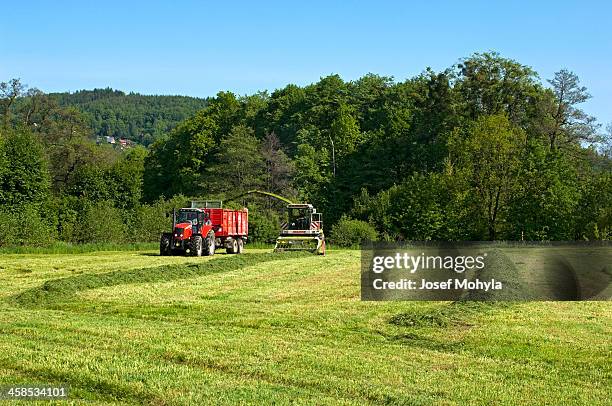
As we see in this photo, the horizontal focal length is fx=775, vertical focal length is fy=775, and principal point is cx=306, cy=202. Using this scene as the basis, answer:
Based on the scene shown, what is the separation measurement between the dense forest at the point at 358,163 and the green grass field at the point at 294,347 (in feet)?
87.3

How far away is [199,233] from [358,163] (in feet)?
131

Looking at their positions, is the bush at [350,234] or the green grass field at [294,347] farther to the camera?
the bush at [350,234]

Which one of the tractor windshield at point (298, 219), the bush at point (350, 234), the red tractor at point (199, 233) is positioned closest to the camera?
the red tractor at point (199, 233)

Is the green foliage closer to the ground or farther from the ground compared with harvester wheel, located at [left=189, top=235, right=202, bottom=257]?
farther from the ground

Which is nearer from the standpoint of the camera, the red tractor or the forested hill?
the red tractor

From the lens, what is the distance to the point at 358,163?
71.6 m

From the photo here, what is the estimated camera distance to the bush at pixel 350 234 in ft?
163

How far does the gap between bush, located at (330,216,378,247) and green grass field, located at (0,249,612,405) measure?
30154mm

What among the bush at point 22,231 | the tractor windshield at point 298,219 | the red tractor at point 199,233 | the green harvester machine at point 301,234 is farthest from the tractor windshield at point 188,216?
the bush at point 22,231

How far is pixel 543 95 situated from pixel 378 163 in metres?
15.5

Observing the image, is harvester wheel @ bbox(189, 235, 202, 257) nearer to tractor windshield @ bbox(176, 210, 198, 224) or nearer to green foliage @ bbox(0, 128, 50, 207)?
tractor windshield @ bbox(176, 210, 198, 224)

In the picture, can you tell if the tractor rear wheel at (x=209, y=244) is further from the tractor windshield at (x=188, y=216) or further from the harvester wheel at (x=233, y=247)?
the harvester wheel at (x=233, y=247)

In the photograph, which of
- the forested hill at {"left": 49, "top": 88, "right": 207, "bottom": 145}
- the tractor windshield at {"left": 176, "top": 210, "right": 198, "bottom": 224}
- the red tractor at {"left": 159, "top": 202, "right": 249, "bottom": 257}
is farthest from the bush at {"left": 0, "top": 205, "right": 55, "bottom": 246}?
Result: the forested hill at {"left": 49, "top": 88, "right": 207, "bottom": 145}

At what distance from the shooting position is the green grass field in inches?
332
